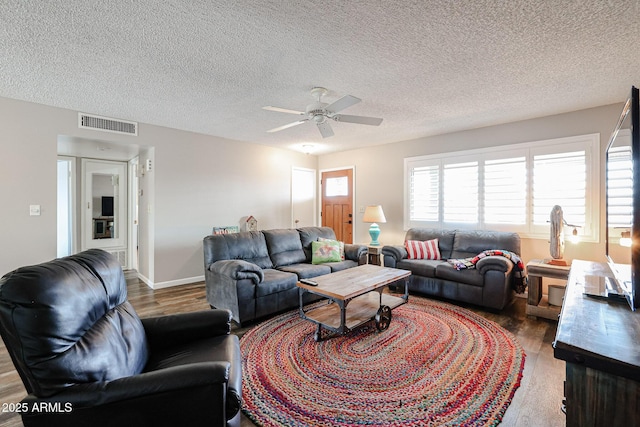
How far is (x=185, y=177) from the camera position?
461 cm

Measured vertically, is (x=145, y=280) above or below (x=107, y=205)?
below

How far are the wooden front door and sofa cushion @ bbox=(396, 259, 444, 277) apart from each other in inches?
78.7

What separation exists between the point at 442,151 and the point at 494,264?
7.07ft

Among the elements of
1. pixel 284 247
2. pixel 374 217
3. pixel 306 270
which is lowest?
pixel 306 270

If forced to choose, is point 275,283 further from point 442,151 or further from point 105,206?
point 105,206

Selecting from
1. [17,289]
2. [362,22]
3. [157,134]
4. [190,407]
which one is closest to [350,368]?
[190,407]

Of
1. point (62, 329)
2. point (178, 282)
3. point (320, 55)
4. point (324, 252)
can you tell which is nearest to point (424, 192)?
point (324, 252)

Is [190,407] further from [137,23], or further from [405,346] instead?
[137,23]

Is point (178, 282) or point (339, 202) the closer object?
point (178, 282)

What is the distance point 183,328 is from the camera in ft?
5.57

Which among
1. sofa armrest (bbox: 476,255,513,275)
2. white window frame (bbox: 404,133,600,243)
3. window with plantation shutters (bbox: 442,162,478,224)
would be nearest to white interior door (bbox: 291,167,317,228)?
white window frame (bbox: 404,133,600,243)

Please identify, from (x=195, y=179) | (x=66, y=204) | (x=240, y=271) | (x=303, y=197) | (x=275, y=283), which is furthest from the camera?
(x=303, y=197)

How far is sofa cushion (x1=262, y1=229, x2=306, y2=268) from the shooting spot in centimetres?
399

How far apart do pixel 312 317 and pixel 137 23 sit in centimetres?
266
